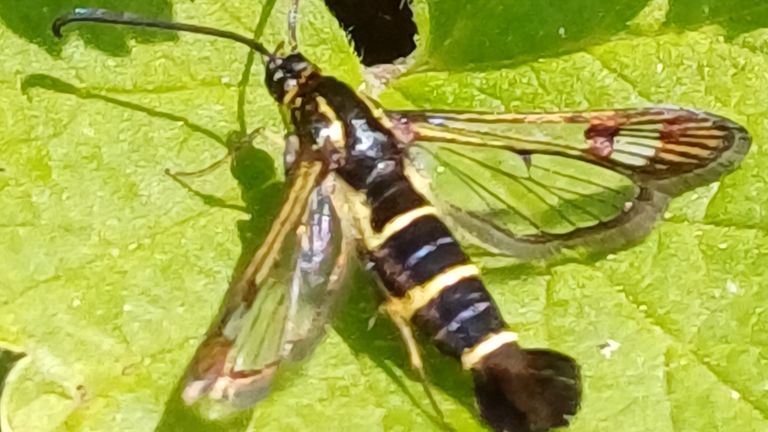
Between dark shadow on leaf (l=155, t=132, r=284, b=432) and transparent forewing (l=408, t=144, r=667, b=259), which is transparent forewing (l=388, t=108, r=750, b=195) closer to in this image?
transparent forewing (l=408, t=144, r=667, b=259)

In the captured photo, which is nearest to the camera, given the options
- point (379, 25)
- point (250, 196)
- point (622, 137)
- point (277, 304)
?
point (277, 304)

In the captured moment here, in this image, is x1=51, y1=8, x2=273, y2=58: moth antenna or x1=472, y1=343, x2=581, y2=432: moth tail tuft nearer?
x1=472, y1=343, x2=581, y2=432: moth tail tuft

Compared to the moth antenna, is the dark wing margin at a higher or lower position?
lower

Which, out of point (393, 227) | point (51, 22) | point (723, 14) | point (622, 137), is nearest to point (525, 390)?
point (393, 227)

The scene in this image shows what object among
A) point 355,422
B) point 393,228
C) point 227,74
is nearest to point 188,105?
point 227,74

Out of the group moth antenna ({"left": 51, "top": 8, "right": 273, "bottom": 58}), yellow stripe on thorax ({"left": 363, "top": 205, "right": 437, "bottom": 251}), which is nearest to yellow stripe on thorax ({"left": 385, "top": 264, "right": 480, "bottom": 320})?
yellow stripe on thorax ({"left": 363, "top": 205, "right": 437, "bottom": 251})

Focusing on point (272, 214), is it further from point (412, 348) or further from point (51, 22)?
point (51, 22)

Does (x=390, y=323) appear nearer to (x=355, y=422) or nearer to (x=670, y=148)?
(x=355, y=422)

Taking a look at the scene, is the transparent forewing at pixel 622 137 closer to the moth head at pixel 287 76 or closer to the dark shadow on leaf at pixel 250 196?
the moth head at pixel 287 76
